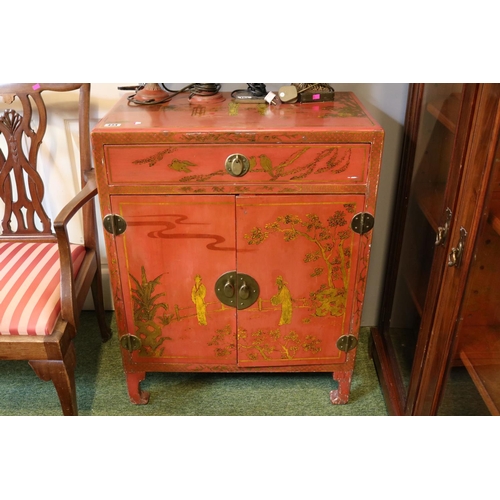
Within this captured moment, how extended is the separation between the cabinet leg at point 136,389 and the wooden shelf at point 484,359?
1007 mm

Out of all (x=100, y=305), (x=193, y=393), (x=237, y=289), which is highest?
(x=237, y=289)

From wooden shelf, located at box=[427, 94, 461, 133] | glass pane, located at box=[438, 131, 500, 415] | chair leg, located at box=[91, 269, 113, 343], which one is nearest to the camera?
glass pane, located at box=[438, 131, 500, 415]

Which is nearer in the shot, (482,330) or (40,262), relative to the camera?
(482,330)

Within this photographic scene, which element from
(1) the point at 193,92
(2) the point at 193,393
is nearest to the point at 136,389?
(2) the point at 193,393

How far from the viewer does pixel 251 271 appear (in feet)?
4.77

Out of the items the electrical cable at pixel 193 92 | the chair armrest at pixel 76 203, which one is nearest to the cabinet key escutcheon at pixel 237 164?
the electrical cable at pixel 193 92

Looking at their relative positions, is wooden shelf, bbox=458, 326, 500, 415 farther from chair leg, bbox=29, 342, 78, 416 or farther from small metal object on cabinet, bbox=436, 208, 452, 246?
chair leg, bbox=29, 342, 78, 416

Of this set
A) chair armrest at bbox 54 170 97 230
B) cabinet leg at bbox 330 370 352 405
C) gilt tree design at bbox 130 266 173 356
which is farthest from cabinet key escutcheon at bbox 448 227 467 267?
chair armrest at bbox 54 170 97 230

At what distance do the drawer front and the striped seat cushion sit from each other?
369mm

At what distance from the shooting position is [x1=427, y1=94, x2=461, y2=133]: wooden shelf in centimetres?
118

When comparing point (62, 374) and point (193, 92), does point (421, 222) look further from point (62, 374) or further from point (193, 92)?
point (62, 374)

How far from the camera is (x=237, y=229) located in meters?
1.39

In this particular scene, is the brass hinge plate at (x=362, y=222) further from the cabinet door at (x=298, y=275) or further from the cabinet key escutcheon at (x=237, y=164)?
the cabinet key escutcheon at (x=237, y=164)

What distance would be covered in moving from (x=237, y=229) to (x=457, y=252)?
0.57 meters
